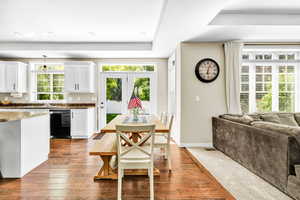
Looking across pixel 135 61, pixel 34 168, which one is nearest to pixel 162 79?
pixel 135 61

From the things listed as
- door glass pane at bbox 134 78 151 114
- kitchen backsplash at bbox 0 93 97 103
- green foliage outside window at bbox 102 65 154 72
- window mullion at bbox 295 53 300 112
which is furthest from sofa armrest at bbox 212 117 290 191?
kitchen backsplash at bbox 0 93 97 103

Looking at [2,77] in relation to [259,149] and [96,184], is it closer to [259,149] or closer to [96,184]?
[96,184]

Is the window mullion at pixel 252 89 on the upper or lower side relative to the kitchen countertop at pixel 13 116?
upper

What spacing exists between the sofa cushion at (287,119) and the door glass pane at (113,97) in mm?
Result: 4324

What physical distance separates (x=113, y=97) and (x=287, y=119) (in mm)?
4637

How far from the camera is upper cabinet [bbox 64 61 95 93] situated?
6.09 m

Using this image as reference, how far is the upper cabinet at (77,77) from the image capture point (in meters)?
6.09

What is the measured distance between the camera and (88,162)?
3631 mm

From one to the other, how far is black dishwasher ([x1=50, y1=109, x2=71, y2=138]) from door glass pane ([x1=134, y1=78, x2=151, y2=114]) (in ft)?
7.16

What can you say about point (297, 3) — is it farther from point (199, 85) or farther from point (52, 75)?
point (52, 75)

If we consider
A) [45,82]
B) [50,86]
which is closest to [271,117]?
[50,86]

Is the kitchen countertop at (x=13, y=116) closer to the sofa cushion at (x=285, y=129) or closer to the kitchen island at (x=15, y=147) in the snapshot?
the kitchen island at (x=15, y=147)

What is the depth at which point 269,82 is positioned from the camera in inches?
203

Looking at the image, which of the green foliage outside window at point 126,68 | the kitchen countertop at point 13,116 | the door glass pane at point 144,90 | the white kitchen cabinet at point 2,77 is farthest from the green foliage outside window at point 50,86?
the kitchen countertop at point 13,116
